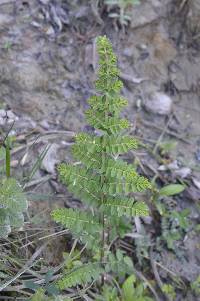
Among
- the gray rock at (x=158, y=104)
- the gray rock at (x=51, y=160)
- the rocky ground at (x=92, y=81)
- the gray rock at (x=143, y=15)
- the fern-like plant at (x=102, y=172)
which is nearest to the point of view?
the fern-like plant at (x=102, y=172)

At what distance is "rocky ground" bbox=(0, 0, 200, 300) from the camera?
9.82 feet

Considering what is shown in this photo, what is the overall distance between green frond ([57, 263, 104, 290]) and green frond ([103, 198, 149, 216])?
0.29 metres

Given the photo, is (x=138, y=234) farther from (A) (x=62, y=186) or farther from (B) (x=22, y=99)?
(B) (x=22, y=99)

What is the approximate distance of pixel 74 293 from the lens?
2320 millimetres

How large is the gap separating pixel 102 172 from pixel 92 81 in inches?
A: 63.1

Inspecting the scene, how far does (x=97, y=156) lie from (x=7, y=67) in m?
1.61

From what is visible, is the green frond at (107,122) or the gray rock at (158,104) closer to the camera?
the green frond at (107,122)

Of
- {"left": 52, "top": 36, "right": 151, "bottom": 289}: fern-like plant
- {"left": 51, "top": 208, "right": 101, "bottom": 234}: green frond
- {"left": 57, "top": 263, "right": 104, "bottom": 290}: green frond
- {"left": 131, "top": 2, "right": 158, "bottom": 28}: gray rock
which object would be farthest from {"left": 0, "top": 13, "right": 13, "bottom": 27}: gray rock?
{"left": 57, "top": 263, "right": 104, "bottom": 290}: green frond

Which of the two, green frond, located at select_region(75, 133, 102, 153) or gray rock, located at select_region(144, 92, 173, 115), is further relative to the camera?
gray rock, located at select_region(144, 92, 173, 115)

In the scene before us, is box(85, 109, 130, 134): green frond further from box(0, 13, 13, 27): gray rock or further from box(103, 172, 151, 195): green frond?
box(0, 13, 13, 27): gray rock

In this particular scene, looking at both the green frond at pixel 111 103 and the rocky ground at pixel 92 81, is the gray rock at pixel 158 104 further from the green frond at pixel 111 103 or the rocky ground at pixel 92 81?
the green frond at pixel 111 103

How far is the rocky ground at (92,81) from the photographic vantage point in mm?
2994

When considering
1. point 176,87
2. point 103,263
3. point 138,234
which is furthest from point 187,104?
point 103,263

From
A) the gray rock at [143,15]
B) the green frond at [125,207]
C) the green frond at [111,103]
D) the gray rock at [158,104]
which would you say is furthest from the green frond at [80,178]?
the gray rock at [143,15]
